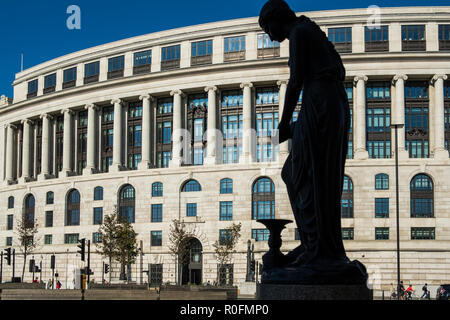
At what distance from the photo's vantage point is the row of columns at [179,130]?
238 feet

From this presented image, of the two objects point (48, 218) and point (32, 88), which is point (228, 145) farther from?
point (32, 88)

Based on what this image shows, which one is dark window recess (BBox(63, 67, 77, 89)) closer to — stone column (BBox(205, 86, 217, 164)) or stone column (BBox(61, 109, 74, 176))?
stone column (BBox(61, 109, 74, 176))

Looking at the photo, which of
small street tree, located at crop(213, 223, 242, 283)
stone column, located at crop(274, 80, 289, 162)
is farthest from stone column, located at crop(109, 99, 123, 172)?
stone column, located at crop(274, 80, 289, 162)

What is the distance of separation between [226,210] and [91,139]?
2317 centimetres

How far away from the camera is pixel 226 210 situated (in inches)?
2972

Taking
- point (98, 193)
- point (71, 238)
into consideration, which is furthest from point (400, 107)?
point (71, 238)

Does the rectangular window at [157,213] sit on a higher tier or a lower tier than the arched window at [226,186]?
lower

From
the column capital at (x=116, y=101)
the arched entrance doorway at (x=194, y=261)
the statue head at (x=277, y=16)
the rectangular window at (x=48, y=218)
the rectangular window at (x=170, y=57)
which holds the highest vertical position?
the rectangular window at (x=170, y=57)

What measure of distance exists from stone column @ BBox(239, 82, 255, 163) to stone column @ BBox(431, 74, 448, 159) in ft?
71.8

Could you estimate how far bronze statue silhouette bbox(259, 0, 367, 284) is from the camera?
8648 millimetres

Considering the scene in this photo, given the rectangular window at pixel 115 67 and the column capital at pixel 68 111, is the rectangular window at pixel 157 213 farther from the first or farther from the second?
the column capital at pixel 68 111

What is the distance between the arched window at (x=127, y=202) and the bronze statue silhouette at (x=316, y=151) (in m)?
72.6

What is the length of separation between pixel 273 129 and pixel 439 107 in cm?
1997

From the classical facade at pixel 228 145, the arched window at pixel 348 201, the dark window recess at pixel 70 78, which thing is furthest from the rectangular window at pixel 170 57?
the arched window at pixel 348 201
